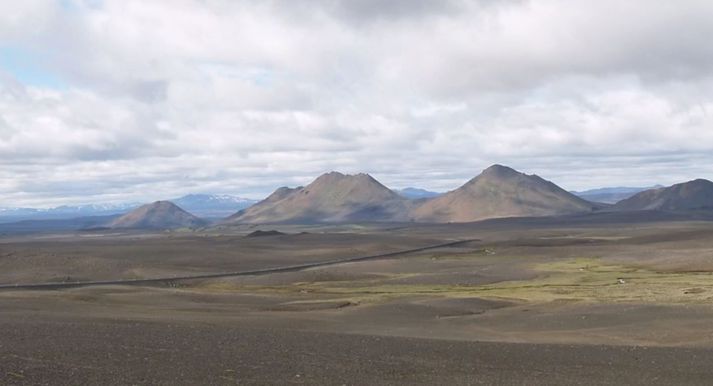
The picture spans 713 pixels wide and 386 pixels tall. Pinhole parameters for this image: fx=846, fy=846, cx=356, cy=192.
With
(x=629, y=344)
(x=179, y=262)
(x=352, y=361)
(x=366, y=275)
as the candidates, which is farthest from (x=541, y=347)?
(x=179, y=262)

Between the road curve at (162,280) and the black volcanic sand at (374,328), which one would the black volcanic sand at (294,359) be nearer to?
the black volcanic sand at (374,328)

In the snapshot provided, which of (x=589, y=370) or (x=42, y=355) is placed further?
(x=589, y=370)

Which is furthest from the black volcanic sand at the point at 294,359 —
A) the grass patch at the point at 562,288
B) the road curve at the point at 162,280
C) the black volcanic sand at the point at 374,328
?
the road curve at the point at 162,280

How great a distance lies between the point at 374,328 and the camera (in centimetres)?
3666

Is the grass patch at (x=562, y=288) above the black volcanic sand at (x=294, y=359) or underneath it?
underneath

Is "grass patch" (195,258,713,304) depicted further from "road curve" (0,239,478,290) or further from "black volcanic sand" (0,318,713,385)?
"black volcanic sand" (0,318,713,385)

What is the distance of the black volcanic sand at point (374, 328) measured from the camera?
22062mm

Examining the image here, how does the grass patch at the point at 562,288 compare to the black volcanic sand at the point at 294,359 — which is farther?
the grass patch at the point at 562,288

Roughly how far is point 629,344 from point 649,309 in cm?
1145

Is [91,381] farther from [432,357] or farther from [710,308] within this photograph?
[710,308]

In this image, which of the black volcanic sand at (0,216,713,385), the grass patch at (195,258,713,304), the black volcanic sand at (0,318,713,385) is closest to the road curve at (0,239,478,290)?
the black volcanic sand at (0,216,713,385)

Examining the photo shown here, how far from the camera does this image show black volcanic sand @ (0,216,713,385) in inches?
869

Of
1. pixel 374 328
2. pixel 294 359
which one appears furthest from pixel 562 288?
pixel 294 359

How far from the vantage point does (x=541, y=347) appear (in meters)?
28.4
